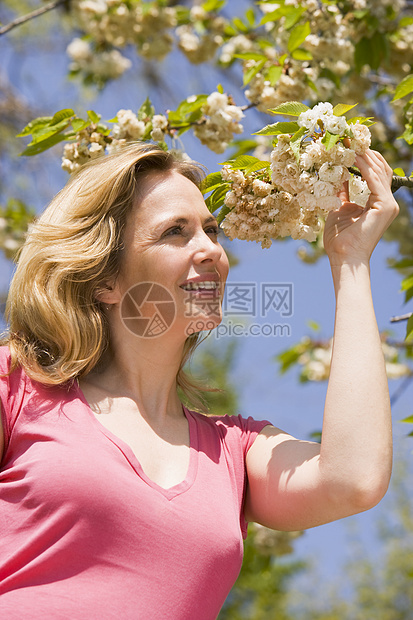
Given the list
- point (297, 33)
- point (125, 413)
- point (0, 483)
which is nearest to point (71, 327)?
point (125, 413)

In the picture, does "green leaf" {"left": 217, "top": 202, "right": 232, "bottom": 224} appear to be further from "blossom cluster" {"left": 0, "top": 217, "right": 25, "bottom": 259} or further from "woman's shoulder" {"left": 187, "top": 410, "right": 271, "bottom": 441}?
"blossom cluster" {"left": 0, "top": 217, "right": 25, "bottom": 259}

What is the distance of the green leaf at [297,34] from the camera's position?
8.02 feet

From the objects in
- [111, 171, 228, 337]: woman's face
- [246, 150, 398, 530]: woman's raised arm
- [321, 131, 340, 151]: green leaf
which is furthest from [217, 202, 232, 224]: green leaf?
[321, 131, 340, 151]: green leaf

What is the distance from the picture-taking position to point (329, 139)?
1.39 meters

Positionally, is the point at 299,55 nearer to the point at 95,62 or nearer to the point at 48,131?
the point at 48,131

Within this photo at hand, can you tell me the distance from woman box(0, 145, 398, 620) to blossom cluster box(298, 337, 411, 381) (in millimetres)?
2231

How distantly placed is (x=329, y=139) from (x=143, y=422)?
820 millimetres

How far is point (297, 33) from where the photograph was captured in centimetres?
245

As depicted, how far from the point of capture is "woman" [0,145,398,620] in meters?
1.34

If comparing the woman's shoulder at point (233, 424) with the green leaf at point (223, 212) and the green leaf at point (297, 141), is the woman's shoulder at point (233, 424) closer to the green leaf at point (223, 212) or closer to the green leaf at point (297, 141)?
the green leaf at point (223, 212)

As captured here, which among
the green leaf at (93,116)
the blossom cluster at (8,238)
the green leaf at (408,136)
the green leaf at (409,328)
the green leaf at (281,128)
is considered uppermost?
the green leaf at (281,128)

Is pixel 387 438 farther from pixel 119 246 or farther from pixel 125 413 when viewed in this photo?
pixel 119 246

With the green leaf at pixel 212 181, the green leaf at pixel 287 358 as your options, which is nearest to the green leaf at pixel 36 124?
the green leaf at pixel 212 181

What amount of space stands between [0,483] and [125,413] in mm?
353
